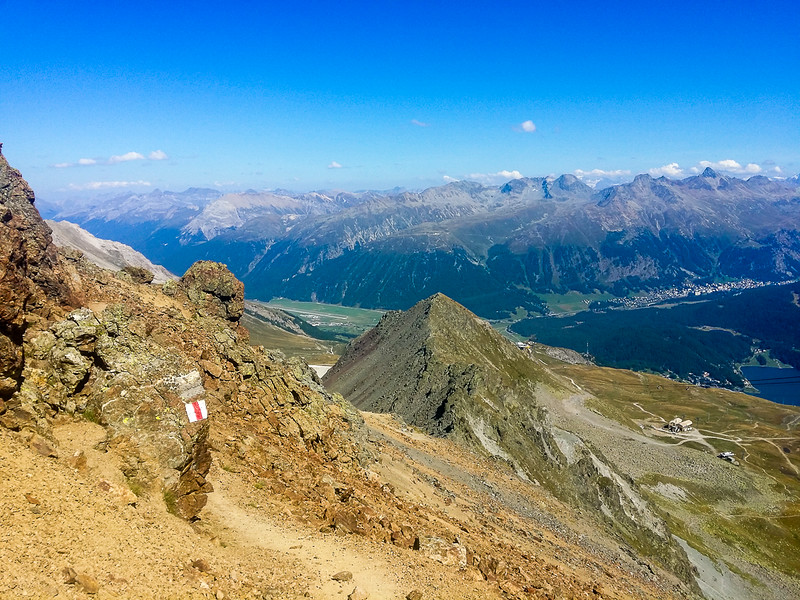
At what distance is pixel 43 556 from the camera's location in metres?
13.1

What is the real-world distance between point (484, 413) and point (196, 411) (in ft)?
170

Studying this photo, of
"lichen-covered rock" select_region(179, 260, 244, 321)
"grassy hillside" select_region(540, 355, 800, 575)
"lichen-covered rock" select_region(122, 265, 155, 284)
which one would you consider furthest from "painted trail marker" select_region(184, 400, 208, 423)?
"grassy hillside" select_region(540, 355, 800, 575)

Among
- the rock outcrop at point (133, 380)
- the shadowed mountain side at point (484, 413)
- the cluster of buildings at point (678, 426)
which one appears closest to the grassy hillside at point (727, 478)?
the cluster of buildings at point (678, 426)

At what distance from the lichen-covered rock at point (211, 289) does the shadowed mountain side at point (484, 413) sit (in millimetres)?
33001

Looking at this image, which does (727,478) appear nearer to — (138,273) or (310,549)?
(310,549)

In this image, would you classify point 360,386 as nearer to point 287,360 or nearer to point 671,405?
point 287,360

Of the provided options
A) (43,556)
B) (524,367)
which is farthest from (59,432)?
(524,367)

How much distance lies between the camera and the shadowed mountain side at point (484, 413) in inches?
2431

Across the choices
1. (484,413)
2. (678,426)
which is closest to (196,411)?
(484,413)

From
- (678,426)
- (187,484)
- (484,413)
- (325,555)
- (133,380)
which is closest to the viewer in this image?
(187,484)

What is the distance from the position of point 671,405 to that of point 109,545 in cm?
19859

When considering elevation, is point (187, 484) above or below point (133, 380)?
below

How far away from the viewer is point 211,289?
43500 millimetres

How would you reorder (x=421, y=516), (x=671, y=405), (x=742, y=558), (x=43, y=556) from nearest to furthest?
1. (x=43, y=556)
2. (x=421, y=516)
3. (x=742, y=558)
4. (x=671, y=405)
